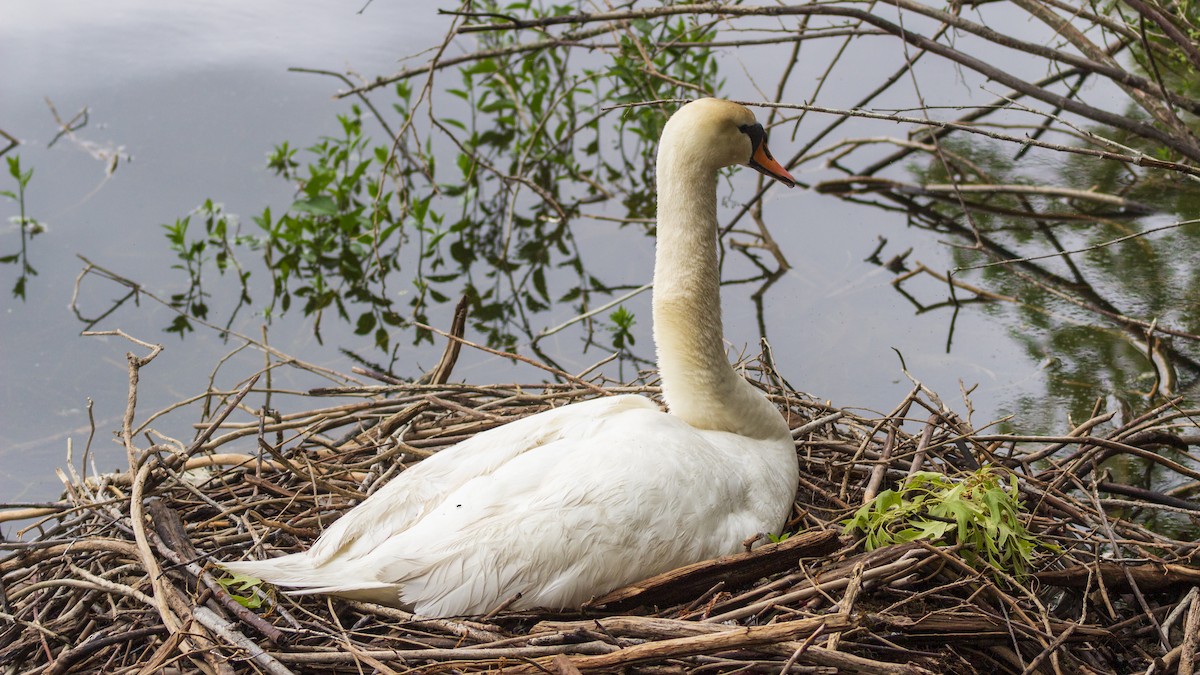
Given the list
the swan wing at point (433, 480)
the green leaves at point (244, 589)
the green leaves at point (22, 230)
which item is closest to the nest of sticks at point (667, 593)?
the green leaves at point (244, 589)

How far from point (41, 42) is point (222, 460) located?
6.46 metres

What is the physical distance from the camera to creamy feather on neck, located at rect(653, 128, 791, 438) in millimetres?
3994

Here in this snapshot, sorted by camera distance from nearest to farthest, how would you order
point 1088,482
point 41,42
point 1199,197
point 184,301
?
point 1088,482, point 184,301, point 1199,197, point 41,42

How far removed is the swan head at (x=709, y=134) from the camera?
3.90 meters

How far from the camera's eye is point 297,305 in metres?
6.93

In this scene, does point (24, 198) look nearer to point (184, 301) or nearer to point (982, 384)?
point (184, 301)

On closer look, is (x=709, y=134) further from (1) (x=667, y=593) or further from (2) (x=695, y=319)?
(1) (x=667, y=593)

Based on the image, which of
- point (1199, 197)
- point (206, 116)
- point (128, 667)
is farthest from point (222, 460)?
point (1199, 197)

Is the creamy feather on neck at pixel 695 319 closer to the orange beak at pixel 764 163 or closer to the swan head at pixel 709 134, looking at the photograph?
the swan head at pixel 709 134

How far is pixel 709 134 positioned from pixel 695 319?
612 millimetres

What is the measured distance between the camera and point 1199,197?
752cm

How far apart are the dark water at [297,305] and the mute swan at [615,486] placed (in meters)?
1.76

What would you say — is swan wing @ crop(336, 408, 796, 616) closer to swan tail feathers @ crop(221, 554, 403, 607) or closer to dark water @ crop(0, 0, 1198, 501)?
swan tail feathers @ crop(221, 554, 403, 607)

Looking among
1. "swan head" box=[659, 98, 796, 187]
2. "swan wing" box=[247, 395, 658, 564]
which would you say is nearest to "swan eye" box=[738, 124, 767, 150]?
"swan head" box=[659, 98, 796, 187]
